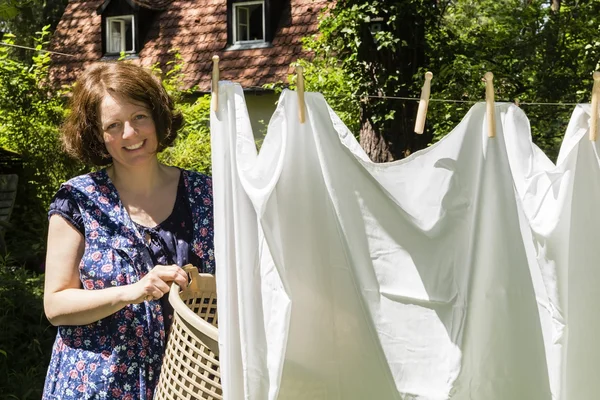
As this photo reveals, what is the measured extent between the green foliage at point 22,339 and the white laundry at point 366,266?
8.14 feet

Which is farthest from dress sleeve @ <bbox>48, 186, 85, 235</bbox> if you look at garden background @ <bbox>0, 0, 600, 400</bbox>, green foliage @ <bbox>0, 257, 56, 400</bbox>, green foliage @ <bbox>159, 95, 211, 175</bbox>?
green foliage @ <bbox>159, 95, 211, 175</bbox>

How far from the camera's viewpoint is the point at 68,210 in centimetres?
202

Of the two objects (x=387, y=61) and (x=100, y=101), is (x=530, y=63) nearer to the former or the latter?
(x=387, y=61)

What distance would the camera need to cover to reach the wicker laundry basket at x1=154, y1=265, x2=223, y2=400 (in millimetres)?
1783

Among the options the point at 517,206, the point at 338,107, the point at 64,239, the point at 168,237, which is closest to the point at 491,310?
the point at 517,206

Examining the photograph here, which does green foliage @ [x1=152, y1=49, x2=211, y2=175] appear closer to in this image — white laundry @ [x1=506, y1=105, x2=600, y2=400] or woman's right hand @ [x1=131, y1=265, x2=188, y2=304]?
woman's right hand @ [x1=131, y1=265, x2=188, y2=304]

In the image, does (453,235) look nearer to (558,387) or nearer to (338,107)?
(558,387)

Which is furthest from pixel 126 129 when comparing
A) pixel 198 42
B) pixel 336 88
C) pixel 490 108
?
pixel 198 42

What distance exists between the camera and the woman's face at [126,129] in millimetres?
2000

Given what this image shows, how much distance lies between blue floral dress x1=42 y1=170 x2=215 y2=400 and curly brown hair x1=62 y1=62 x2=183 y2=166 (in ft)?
0.31

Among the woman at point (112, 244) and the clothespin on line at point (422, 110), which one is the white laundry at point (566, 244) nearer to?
the clothespin on line at point (422, 110)

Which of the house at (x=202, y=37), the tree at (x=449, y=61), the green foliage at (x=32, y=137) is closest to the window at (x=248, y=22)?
the house at (x=202, y=37)

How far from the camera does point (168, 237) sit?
6.85 ft

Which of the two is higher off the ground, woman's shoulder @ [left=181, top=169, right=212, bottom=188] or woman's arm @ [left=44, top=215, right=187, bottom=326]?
woman's shoulder @ [left=181, top=169, right=212, bottom=188]
